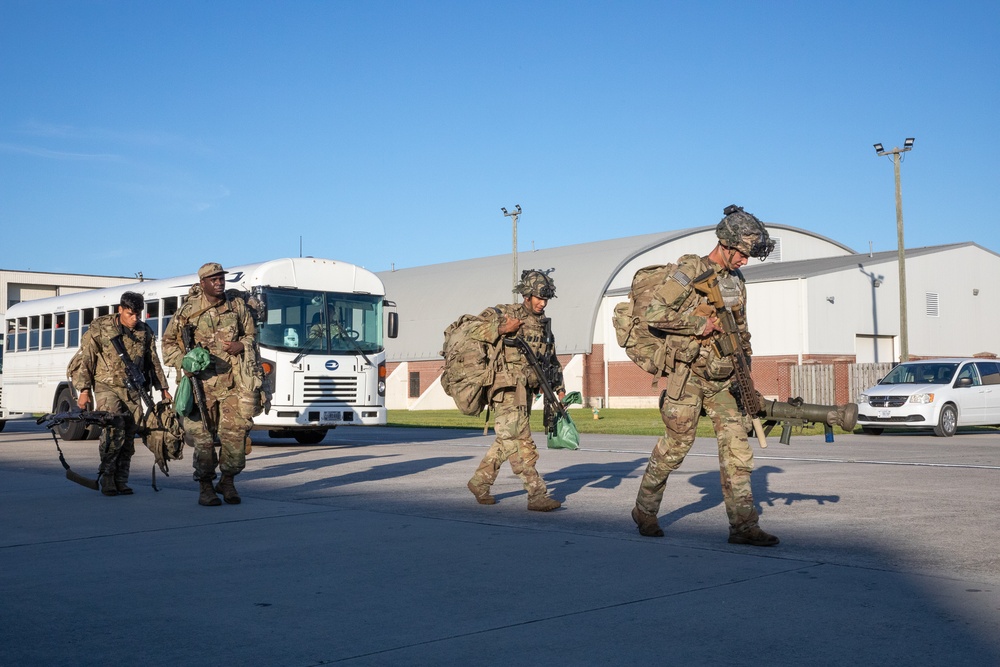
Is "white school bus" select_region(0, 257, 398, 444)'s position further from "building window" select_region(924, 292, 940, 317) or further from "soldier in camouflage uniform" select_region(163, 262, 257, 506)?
"building window" select_region(924, 292, 940, 317)

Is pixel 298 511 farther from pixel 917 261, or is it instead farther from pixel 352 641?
pixel 917 261

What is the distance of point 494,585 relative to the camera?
5930 millimetres

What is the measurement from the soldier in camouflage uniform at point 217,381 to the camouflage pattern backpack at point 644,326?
391cm

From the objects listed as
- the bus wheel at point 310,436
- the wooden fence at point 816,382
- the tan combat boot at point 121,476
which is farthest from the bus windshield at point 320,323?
the wooden fence at point 816,382

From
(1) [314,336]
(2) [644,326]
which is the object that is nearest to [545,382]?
(2) [644,326]

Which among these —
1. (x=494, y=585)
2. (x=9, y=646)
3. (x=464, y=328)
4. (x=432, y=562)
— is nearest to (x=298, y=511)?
(x=464, y=328)

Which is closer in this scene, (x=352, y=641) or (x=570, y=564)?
(x=352, y=641)

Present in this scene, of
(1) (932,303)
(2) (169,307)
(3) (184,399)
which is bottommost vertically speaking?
(3) (184,399)

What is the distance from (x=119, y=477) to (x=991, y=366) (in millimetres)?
19234

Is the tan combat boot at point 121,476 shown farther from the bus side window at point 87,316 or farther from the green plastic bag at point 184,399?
the bus side window at point 87,316

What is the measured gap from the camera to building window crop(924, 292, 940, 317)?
44.6m

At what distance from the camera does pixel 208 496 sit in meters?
9.74

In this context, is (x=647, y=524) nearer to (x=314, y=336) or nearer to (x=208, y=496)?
(x=208, y=496)

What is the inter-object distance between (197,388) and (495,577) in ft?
14.9
